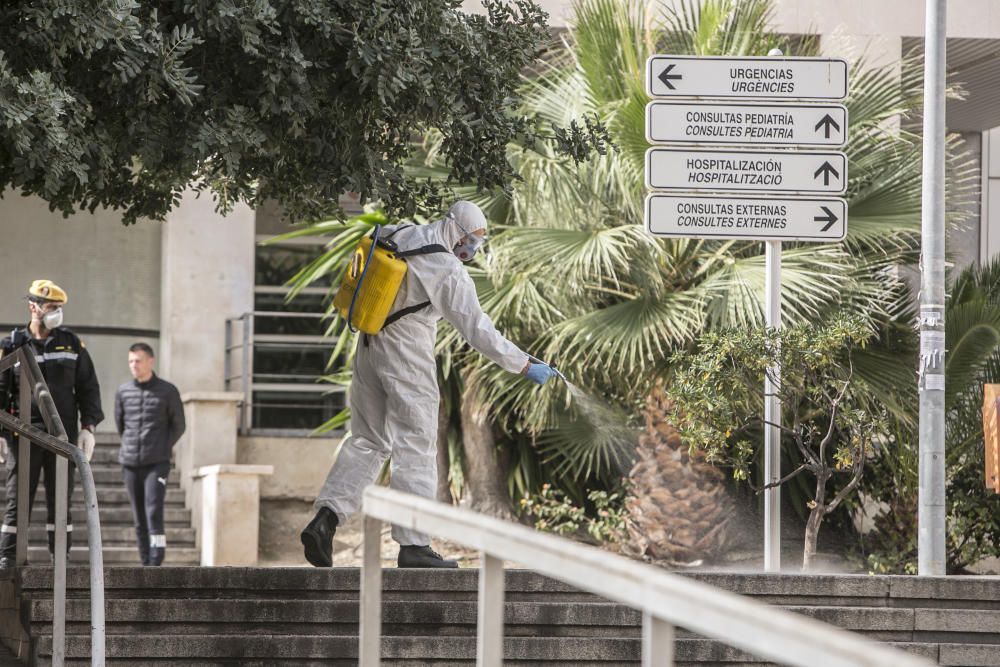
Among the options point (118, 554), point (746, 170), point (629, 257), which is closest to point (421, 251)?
point (746, 170)

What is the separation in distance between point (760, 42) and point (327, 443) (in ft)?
18.9

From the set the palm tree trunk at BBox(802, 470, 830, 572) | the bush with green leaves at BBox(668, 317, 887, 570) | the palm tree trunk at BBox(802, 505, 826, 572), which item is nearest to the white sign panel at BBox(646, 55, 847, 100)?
the bush with green leaves at BBox(668, 317, 887, 570)

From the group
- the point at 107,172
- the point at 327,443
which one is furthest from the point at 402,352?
the point at 327,443

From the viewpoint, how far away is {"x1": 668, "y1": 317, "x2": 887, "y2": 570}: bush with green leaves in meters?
8.12

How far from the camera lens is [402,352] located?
6605 mm

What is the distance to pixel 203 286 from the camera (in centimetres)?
1429

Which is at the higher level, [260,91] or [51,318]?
[260,91]

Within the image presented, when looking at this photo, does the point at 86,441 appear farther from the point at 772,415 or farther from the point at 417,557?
the point at 772,415

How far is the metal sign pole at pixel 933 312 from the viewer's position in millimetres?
7273

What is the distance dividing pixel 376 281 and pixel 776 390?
265 centimetres

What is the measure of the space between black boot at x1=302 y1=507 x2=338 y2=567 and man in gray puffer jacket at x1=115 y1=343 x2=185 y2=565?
13.6 feet

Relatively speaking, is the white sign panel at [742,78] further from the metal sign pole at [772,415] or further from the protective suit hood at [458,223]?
A: the protective suit hood at [458,223]

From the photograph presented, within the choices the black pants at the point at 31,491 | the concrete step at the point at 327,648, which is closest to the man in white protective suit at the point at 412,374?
the concrete step at the point at 327,648

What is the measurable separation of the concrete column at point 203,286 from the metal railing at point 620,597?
11.1 m
